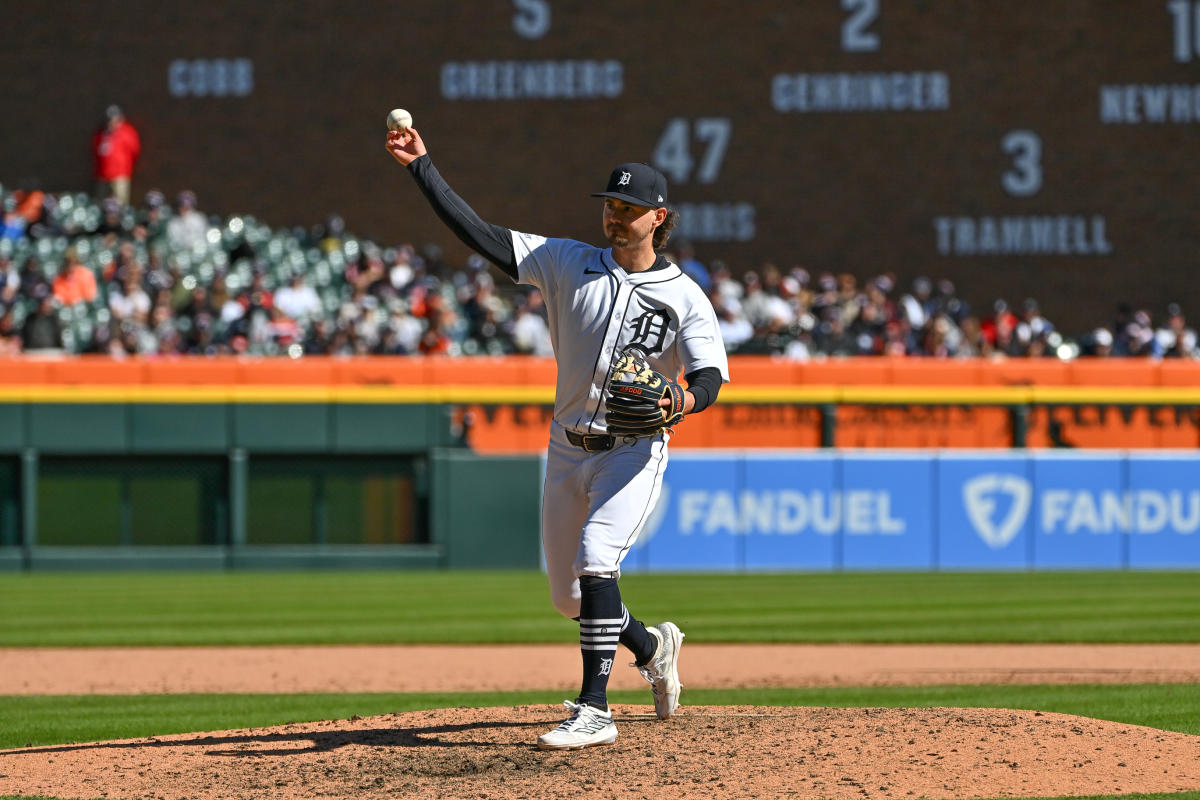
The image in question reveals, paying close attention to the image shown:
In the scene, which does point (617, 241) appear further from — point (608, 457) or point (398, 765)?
point (398, 765)

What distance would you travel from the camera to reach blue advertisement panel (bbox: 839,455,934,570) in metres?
Answer: 15.6

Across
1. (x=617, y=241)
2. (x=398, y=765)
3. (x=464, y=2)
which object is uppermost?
(x=464, y=2)

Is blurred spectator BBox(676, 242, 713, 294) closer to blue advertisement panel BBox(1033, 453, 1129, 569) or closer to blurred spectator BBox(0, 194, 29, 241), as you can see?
blue advertisement panel BBox(1033, 453, 1129, 569)

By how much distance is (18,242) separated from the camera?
19.3 meters

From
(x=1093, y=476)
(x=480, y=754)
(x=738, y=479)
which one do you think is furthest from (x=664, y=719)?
(x=1093, y=476)

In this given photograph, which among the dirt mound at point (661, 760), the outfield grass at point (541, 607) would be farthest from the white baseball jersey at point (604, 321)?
the outfield grass at point (541, 607)

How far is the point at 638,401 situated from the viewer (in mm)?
5031

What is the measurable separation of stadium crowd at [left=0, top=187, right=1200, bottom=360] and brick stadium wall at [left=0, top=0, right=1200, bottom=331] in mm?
748

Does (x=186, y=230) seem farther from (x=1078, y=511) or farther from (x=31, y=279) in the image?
(x=1078, y=511)

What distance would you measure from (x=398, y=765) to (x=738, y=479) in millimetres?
10741

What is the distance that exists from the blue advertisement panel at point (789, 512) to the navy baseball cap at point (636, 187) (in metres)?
10.5

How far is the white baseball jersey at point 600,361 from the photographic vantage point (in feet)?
17.2

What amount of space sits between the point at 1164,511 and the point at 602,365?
1169 cm

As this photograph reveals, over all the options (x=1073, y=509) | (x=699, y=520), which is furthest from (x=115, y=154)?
(x=1073, y=509)
